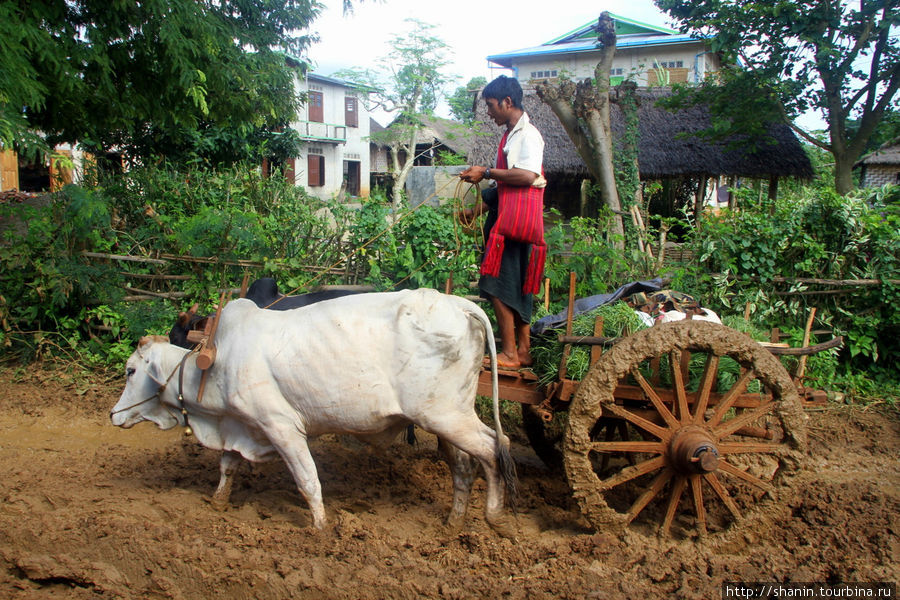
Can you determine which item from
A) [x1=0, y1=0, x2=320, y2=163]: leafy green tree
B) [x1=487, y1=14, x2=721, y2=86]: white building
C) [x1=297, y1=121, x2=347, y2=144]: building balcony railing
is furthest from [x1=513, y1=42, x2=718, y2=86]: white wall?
[x1=0, y1=0, x2=320, y2=163]: leafy green tree

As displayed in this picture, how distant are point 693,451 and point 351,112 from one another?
2881 centimetres

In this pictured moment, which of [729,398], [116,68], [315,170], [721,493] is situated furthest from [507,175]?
[315,170]

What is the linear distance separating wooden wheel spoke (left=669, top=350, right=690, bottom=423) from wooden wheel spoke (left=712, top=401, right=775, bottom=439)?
168 mm

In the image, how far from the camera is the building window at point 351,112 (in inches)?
1160

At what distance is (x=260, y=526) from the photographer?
3.52 m

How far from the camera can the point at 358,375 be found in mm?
3258

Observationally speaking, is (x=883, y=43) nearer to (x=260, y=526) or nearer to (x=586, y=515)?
(x=586, y=515)

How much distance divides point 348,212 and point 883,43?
8.21m

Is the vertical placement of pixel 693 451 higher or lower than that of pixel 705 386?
lower

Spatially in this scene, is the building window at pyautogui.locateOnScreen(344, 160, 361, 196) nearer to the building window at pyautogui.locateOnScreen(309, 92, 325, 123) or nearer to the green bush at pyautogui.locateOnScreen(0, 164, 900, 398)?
the building window at pyautogui.locateOnScreen(309, 92, 325, 123)

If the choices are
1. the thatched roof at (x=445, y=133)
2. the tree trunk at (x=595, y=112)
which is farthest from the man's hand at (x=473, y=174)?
the thatched roof at (x=445, y=133)

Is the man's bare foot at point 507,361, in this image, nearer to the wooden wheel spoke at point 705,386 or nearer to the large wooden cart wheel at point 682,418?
the large wooden cart wheel at point 682,418

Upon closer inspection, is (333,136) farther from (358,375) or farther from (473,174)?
(358,375)

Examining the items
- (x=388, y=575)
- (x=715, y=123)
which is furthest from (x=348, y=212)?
(x=715, y=123)
